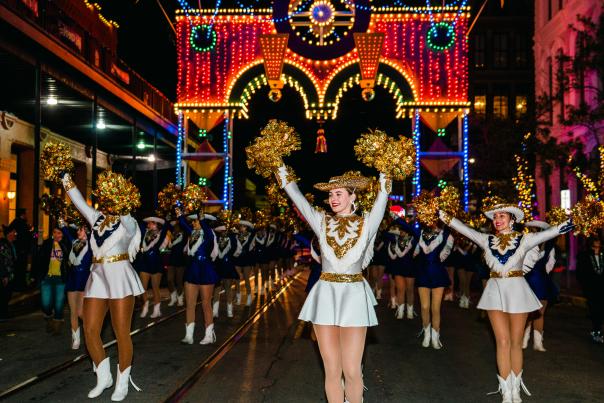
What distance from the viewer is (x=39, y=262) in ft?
36.2

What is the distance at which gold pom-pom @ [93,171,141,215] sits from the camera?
700 centimetres

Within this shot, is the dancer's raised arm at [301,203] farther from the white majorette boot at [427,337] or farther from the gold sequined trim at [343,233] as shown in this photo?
the white majorette boot at [427,337]

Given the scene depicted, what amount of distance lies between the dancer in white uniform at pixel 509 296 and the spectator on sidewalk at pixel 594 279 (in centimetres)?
498

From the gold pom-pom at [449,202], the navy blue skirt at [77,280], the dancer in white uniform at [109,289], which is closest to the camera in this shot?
the dancer in white uniform at [109,289]

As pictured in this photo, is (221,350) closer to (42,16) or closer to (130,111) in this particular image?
(42,16)

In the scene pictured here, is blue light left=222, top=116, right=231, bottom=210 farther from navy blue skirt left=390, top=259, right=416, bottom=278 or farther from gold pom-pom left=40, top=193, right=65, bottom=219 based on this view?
gold pom-pom left=40, top=193, right=65, bottom=219

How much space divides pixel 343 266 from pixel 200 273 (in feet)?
16.9

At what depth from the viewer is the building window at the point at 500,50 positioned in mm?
53938

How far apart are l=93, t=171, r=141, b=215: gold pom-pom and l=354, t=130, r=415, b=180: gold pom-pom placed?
8.81 feet

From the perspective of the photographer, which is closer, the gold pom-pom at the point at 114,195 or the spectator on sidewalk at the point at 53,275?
the gold pom-pom at the point at 114,195

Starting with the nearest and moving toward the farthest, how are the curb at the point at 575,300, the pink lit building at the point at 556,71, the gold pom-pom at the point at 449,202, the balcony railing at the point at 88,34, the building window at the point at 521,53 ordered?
1. the gold pom-pom at the point at 449,202
2. the balcony railing at the point at 88,34
3. the curb at the point at 575,300
4. the pink lit building at the point at 556,71
5. the building window at the point at 521,53

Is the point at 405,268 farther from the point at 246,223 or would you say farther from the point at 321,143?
the point at 321,143

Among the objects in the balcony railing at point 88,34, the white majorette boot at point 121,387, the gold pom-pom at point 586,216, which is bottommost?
the white majorette boot at point 121,387

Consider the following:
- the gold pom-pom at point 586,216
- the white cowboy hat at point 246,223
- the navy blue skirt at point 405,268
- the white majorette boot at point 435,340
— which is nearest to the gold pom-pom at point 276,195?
the gold pom-pom at point 586,216
